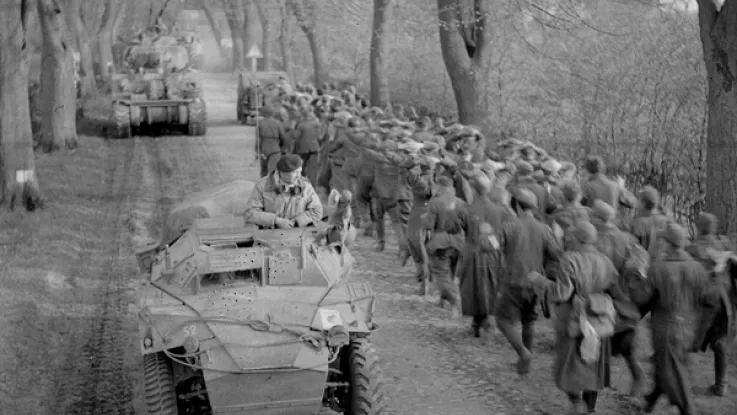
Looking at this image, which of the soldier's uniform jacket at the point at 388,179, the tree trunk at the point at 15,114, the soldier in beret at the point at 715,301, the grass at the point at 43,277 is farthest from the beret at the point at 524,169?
the tree trunk at the point at 15,114

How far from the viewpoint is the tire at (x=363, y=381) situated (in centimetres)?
869

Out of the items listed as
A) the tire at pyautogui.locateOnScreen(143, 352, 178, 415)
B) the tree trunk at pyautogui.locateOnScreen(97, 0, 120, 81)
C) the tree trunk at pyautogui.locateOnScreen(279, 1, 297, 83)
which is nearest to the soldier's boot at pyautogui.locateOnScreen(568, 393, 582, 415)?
the tire at pyautogui.locateOnScreen(143, 352, 178, 415)

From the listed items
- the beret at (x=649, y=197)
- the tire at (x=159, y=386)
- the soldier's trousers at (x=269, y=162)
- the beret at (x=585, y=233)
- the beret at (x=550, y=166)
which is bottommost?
the tire at (x=159, y=386)

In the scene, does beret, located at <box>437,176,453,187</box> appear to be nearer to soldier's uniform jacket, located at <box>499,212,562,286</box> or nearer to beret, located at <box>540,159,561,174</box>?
beret, located at <box>540,159,561,174</box>

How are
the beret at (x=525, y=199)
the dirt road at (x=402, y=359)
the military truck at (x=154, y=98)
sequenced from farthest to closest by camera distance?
the military truck at (x=154, y=98)
the beret at (x=525, y=199)
the dirt road at (x=402, y=359)

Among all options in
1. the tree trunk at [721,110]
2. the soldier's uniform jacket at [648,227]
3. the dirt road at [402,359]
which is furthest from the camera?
the tree trunk at [721,110]

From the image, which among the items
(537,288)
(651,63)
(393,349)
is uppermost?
(651,63)

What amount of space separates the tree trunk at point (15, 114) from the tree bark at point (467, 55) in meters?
7.93

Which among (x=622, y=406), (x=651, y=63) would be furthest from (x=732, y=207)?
(x=651, y=63)

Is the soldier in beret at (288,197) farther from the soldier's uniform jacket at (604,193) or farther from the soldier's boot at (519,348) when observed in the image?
the soldier's uniform jacket at (604,193)

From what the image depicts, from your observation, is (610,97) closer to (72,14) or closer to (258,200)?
(258,200)

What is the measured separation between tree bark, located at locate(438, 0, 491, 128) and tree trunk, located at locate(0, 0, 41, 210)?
7.93 m

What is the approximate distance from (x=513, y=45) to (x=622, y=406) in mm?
19364

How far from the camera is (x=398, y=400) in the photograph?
1042 centimetres
